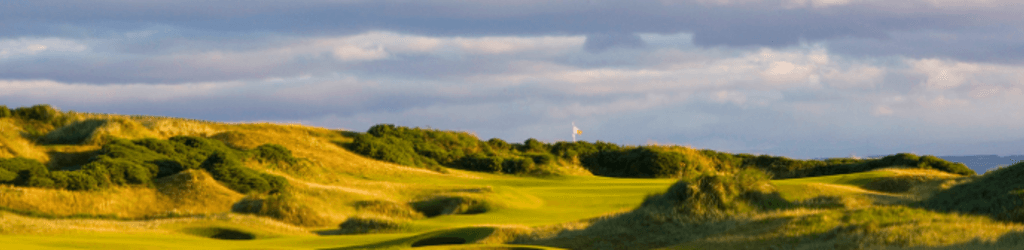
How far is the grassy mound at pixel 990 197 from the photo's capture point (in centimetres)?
1100

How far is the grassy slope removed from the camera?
29.7 feet

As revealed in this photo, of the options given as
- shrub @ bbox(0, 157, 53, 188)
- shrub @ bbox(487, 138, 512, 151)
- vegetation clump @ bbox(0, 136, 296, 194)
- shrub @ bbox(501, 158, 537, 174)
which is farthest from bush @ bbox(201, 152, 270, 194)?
shrub @ bbox(487, 138, 512, 151)

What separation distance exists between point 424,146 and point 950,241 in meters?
34.0

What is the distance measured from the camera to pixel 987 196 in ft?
38.2

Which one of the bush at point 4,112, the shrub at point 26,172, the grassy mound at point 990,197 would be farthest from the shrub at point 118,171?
the grassy mound at point 990,197

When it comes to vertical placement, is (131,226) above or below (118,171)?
below

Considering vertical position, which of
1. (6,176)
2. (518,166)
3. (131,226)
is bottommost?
(131,226)

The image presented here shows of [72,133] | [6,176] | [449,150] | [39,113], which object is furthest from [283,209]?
[449,150]

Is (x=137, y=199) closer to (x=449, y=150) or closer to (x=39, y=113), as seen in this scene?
(x=39, y=113)

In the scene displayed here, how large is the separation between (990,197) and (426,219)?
13383mm

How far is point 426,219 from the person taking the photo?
71.2 feet

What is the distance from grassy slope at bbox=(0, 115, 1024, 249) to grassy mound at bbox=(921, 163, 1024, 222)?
2.16 feet

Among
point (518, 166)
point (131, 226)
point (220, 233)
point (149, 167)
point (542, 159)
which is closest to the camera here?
point (220, 233)

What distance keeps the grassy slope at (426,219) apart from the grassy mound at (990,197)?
2.16 ft
